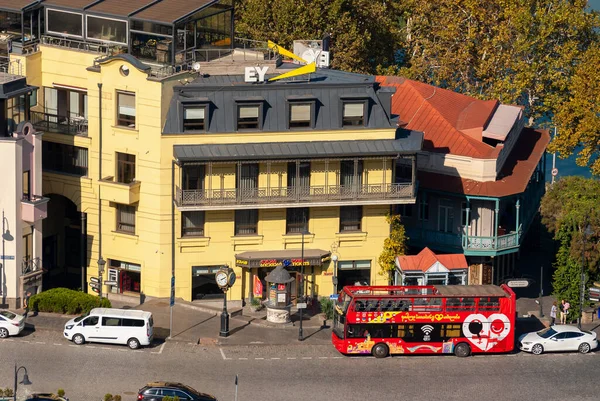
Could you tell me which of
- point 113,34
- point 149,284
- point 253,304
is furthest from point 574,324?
point 113,34

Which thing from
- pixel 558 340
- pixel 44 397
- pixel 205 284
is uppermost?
pixel 205 284

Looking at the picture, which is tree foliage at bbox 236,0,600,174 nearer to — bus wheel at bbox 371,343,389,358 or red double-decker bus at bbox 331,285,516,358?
red double-decker bus at bbox 331,285,516,358

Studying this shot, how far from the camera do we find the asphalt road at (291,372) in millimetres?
86750

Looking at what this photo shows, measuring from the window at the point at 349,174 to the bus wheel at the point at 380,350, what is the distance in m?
11.8

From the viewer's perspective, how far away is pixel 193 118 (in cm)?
9725

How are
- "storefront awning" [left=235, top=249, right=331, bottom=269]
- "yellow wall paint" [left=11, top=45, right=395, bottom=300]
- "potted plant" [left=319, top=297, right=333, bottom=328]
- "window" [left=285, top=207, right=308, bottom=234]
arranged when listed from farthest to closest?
"window" [left=285, top=207, right=308, bottom=234], "storefront awning" [left=235, top=249, right=331, bottom=269], "potted plant" [left=319, top=297, right=333, bottom=328], "yellow wall paint" [left=11, top=45, right=395, bottom=300]

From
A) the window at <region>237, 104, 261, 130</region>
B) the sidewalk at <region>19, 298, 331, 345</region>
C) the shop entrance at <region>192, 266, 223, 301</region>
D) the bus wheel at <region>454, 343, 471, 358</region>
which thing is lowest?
the bus wheel at <region>454, 343, 471, 358</region>

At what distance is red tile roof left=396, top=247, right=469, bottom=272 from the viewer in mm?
100375

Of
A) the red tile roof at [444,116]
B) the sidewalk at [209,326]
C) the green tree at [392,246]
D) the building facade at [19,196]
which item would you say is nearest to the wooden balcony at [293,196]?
the green tree at [392,246]

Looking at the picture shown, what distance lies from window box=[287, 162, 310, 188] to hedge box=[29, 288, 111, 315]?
45.4 feet

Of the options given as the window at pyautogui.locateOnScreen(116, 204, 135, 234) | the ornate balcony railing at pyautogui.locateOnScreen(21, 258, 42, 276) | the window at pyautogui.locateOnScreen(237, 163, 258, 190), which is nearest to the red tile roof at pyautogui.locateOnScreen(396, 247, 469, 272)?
the window at pyautogui.locateOnScreen(237, 163, 258, 190)

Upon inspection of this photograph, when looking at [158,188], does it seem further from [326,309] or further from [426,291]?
[426,291]

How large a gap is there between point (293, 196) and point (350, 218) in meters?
4.56

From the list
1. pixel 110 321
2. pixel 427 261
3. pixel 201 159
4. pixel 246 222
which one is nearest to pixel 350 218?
pixel 427 261
